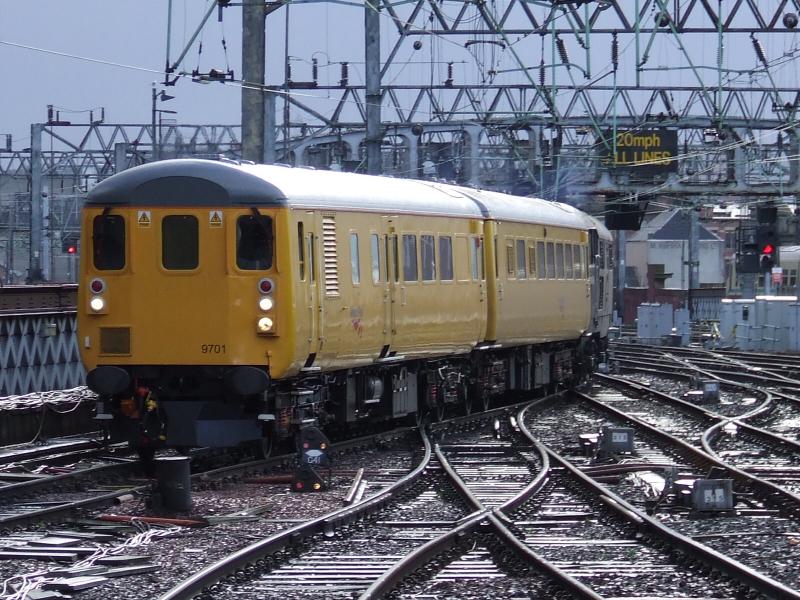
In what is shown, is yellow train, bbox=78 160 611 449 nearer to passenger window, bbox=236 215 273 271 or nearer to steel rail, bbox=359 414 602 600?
passenger window, bbox=236 215 273 271

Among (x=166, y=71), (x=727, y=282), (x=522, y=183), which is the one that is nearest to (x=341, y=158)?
(x=522, y=183)

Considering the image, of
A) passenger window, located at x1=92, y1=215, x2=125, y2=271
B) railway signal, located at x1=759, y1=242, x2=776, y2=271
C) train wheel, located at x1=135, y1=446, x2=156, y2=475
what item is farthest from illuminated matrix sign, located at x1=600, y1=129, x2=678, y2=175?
train wheel, located at x1=135, y1=446, x2=156, y2=475

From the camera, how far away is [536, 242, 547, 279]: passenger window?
2456cm

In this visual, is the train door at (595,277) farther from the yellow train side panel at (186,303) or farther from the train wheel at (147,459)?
the train wheel at (147,459)

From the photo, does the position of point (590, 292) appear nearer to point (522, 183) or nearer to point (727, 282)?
point (522, 183)

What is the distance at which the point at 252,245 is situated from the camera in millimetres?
15180

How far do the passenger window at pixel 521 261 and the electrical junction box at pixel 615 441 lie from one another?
6.51 m

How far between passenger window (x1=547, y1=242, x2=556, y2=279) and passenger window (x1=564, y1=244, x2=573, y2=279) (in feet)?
2.59

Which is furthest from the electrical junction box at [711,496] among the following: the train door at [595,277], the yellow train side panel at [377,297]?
the train door at [595,277]

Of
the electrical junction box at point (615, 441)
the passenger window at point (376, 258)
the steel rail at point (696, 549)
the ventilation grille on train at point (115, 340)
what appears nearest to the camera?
the steel rail at point (696, 549)

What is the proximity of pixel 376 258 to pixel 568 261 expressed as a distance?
368 inches

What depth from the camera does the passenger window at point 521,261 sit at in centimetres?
2336

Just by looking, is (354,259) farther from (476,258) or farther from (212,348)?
(476,258)

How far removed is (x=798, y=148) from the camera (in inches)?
1836
